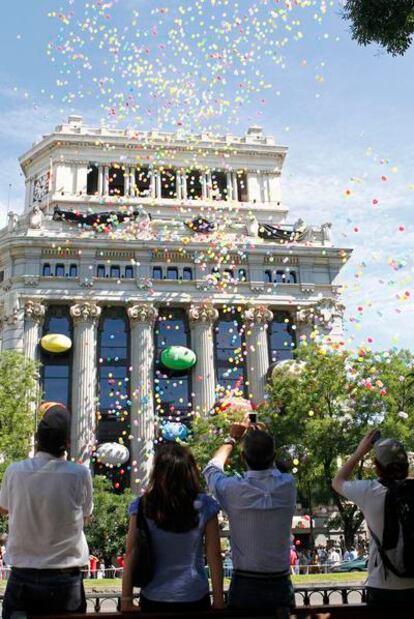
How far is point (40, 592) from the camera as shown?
5.16m

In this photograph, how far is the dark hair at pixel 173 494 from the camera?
198 inches

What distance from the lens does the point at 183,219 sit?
55469 millimetres

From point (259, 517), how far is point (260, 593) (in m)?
0.59

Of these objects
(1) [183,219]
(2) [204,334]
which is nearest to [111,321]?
(2) [204,334]

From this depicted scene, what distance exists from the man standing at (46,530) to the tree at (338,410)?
30035mm

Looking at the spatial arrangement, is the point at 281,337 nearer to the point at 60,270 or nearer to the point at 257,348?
the point at 257,348

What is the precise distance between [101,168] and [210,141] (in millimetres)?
10504

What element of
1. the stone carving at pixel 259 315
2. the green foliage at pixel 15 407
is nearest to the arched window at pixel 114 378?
the green foliage at pixel 15 407

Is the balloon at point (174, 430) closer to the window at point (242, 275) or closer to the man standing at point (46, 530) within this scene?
the window at point (242, 275)

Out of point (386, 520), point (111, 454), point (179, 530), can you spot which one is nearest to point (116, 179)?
point (111, 454)

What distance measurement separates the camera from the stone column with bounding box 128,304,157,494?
4538 centimetres

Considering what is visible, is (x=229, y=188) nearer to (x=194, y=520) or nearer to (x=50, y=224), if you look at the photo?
(x=50, y=224)

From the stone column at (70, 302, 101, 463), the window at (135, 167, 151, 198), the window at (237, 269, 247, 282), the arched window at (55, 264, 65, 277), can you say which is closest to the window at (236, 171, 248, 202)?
the window at (135, 167, 151, 198)

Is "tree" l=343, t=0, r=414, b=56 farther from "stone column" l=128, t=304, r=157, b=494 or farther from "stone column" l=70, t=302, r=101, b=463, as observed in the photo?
A: "stone column" l=70, t=302, r=101, b=463
